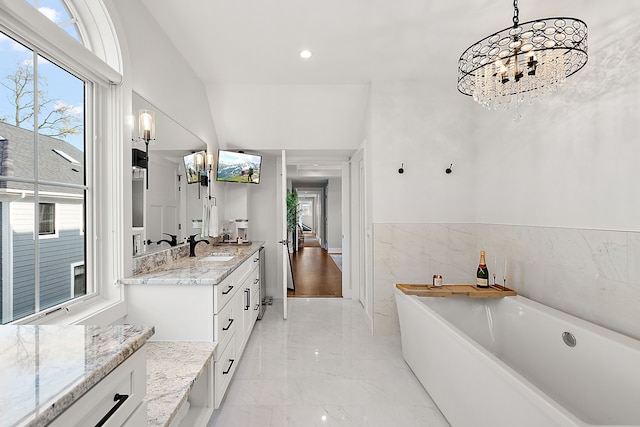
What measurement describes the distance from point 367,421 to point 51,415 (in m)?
1.87

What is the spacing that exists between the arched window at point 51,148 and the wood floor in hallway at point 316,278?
3538 millimetres

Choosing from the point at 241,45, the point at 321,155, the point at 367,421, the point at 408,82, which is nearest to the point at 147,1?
A: the point at 241,45

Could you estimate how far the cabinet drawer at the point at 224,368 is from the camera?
2.00 metres

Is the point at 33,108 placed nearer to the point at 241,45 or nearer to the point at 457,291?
the point at 241,45

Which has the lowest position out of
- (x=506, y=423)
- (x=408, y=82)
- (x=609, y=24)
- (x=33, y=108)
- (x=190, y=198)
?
(x=506, y=423)

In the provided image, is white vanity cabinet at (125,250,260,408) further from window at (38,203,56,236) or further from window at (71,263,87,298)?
window at (38,203,56,236)

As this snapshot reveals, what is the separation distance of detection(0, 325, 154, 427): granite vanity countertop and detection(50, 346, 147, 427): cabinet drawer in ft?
0.11

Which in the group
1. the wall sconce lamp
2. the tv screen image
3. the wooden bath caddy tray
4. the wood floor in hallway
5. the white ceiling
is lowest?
the wood floor in hallway

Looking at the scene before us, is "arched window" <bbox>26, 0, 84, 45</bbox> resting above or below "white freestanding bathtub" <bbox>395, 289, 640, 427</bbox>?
above

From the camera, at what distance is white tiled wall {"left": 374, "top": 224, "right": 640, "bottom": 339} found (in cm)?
184

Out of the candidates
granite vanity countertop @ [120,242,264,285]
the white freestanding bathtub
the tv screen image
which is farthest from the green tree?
the white freestanding bathtub

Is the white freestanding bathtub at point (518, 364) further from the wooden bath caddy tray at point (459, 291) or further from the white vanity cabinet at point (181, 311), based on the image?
the white vanity cabinet at point (181, 311)

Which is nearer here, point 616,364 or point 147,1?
point 616,364

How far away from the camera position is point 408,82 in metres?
3.38
